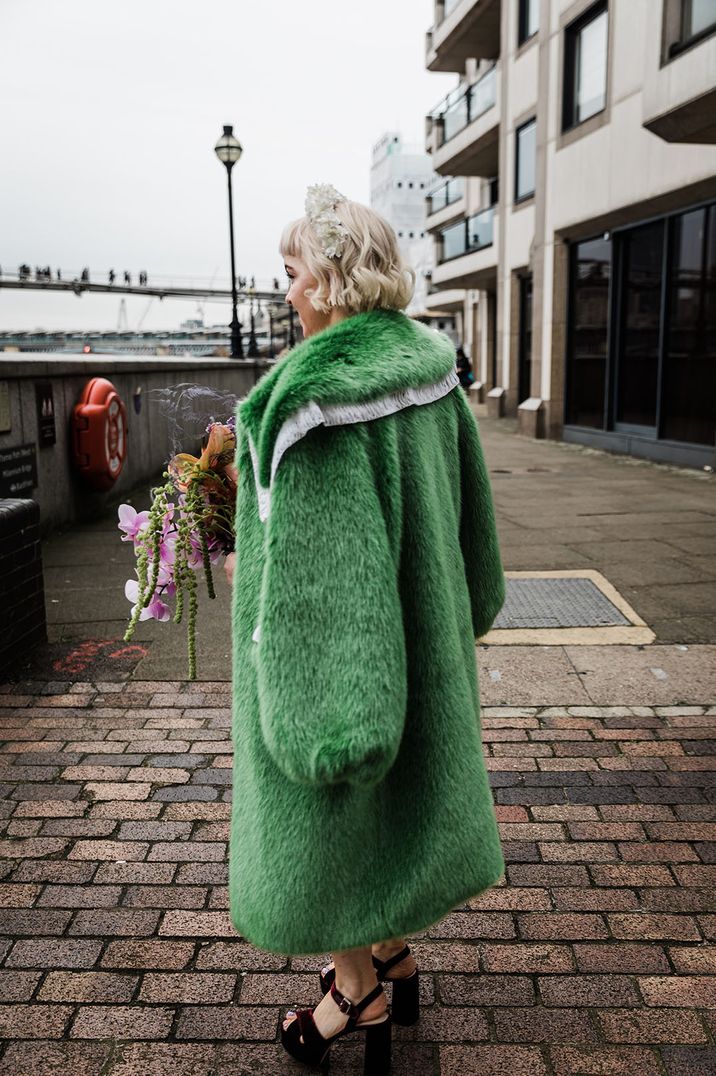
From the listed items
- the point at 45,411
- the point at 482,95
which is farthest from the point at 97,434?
the point at 482,95

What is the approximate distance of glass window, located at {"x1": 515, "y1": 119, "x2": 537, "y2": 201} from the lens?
18922mm

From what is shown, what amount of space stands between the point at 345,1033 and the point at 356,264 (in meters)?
1.73

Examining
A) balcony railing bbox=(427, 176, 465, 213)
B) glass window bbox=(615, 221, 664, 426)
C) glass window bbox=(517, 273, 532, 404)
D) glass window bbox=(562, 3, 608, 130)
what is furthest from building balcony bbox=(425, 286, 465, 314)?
glass window bbox=(615, 221, 664, 426)

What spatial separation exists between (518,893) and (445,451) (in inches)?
63.6

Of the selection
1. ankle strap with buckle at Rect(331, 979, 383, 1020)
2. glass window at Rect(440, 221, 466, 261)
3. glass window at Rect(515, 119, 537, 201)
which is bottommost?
ankle strap with buckle at Rect(331, 979, 383, 1020)

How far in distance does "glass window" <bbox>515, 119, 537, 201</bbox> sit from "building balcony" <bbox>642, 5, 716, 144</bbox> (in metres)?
9.50

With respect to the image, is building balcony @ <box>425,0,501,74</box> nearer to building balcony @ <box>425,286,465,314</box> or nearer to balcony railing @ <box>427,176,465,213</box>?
balcony railing @ <box>427,176,465,213</box>

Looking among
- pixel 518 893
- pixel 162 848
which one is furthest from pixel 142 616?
pixel 518 893

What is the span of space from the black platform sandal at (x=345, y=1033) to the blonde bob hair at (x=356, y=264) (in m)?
1.56

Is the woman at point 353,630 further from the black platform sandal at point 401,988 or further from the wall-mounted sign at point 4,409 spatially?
the wall-mounted sign at point 4,409

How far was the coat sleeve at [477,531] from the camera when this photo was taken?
2.15 metres

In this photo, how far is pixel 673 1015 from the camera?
7.77ft

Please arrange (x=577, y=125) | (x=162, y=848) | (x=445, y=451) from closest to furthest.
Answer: (x=445, y=451)
(x=162, y=848)
(x=577, y=125)

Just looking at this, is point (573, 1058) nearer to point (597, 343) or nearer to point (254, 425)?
point (254, 425)
